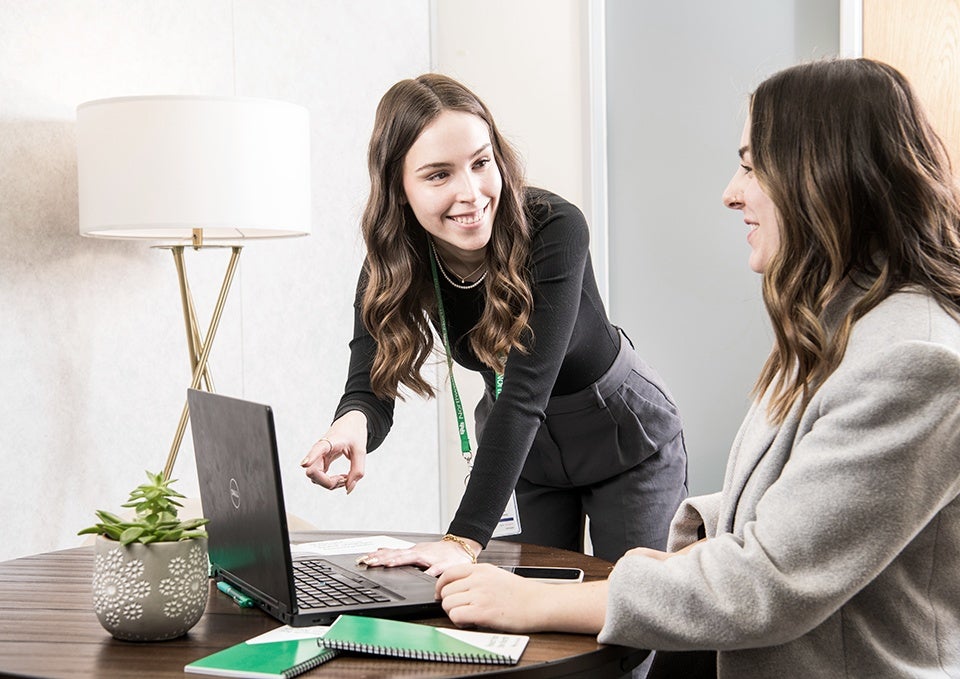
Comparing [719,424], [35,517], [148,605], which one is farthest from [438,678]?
[719,424]

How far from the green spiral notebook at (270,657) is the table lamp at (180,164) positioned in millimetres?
1514

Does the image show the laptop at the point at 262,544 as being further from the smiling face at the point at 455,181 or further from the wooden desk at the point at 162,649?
the smiling face at the point at 455,181

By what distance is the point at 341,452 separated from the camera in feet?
5.87

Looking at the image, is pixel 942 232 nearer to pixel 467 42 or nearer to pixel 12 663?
pixel 12 663

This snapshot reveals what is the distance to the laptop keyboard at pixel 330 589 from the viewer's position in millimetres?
1263

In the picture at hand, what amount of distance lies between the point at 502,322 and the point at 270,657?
90 centimetres

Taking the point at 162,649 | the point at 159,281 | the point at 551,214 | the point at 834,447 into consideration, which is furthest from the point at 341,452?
the point at 159,281

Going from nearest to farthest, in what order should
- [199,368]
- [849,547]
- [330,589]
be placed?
[849,547] < [330,589] < [199,368]

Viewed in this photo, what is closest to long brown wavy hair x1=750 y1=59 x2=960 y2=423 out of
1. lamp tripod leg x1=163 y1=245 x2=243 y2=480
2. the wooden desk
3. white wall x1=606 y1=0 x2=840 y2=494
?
the wooden desk

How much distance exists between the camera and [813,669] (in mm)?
1085

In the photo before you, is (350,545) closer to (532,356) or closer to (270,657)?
(532,356)

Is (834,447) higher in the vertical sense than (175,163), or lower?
lower

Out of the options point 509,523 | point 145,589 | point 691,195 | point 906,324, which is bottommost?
point 509,523

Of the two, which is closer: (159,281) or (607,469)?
(607,469)
